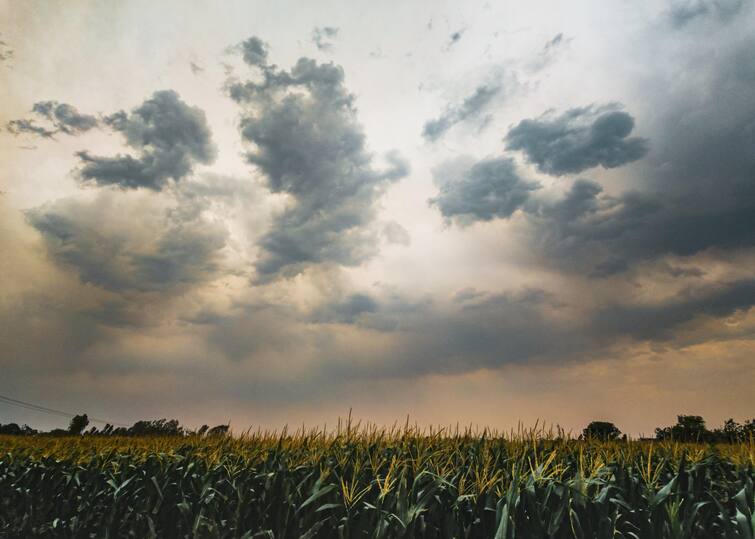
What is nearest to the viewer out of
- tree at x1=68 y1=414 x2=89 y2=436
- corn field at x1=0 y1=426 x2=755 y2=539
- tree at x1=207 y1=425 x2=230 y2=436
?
corn field at x1=0 y1=426 x2=755 y2=539

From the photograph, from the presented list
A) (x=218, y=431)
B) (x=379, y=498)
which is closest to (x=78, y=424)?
(x=218, y=431)

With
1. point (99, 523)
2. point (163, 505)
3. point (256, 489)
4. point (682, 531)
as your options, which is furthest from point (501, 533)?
point (99, 523)

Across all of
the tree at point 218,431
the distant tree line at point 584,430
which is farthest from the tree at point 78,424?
the tree at point 218,431

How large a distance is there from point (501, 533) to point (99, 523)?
22.4 feet

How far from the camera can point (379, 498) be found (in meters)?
5.42

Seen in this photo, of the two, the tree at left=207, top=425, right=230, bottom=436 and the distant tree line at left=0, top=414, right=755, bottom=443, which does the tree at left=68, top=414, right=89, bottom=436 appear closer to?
the distant tree line at left=0, top=414, right=755, bottom=443

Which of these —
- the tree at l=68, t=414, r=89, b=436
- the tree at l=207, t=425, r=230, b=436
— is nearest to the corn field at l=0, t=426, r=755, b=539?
the tree at l=207, t=425, r=230, b=436

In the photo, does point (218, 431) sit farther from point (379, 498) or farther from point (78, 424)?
point (78, 424)

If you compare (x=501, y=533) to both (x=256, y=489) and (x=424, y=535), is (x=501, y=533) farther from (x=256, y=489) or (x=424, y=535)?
(x=256, y=489)

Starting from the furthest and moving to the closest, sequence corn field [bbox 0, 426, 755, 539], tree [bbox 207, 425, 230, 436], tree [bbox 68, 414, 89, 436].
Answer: tree [bbox 68, 414, 89, 436] → tree [bbox 207, 425, 230, 436] → corn field [bbox 0, 426, 755, 539]

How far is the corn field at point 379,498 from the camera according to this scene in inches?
208

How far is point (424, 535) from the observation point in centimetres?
539

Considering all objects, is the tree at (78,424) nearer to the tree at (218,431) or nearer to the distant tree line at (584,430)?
the distant tree line at (584,430)

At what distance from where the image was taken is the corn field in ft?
17.4
